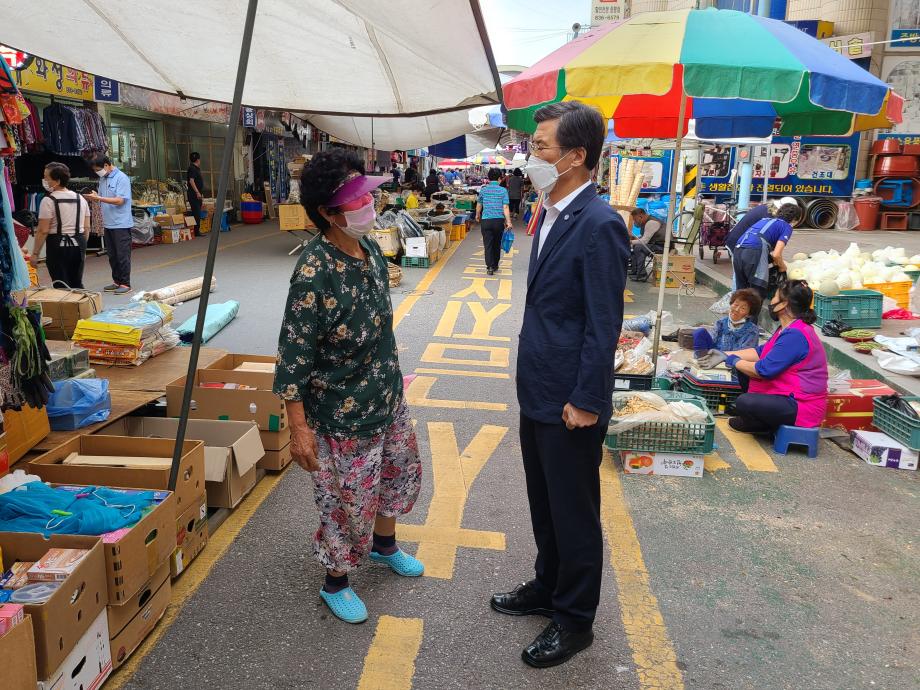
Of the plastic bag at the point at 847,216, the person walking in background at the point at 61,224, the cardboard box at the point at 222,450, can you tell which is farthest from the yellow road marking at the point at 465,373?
the plastic bag at the point at 847,216

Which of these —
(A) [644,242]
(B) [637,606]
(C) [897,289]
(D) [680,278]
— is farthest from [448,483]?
(A) [644,242]

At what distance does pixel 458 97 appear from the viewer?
12.3ft

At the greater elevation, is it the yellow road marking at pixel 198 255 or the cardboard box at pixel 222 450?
the yellow road marking at pixel 198 255

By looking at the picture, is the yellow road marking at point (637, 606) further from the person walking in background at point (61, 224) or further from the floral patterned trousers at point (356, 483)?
the person walking in background at point (61, 224)

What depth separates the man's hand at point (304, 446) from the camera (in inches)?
108

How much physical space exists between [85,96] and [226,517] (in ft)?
38.8

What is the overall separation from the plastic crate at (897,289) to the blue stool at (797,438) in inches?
212

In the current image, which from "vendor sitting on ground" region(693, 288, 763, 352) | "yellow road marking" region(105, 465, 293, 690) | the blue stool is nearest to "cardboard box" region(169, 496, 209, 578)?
"yellow road marking" region(105, 465, 293, 690)

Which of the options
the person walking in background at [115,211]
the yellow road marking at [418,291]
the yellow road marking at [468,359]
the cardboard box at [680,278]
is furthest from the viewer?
the cardboard box at [680,278]

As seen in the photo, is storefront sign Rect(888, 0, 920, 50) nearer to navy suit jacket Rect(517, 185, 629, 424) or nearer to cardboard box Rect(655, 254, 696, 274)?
cardboard box Rect(655, 254, 696, 274)

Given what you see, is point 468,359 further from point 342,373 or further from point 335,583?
point 342,373

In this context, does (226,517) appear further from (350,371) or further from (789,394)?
(789,394)

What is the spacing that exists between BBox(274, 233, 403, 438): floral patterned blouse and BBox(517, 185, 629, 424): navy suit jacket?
0.60 m

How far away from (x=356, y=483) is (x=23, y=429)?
205 cm
